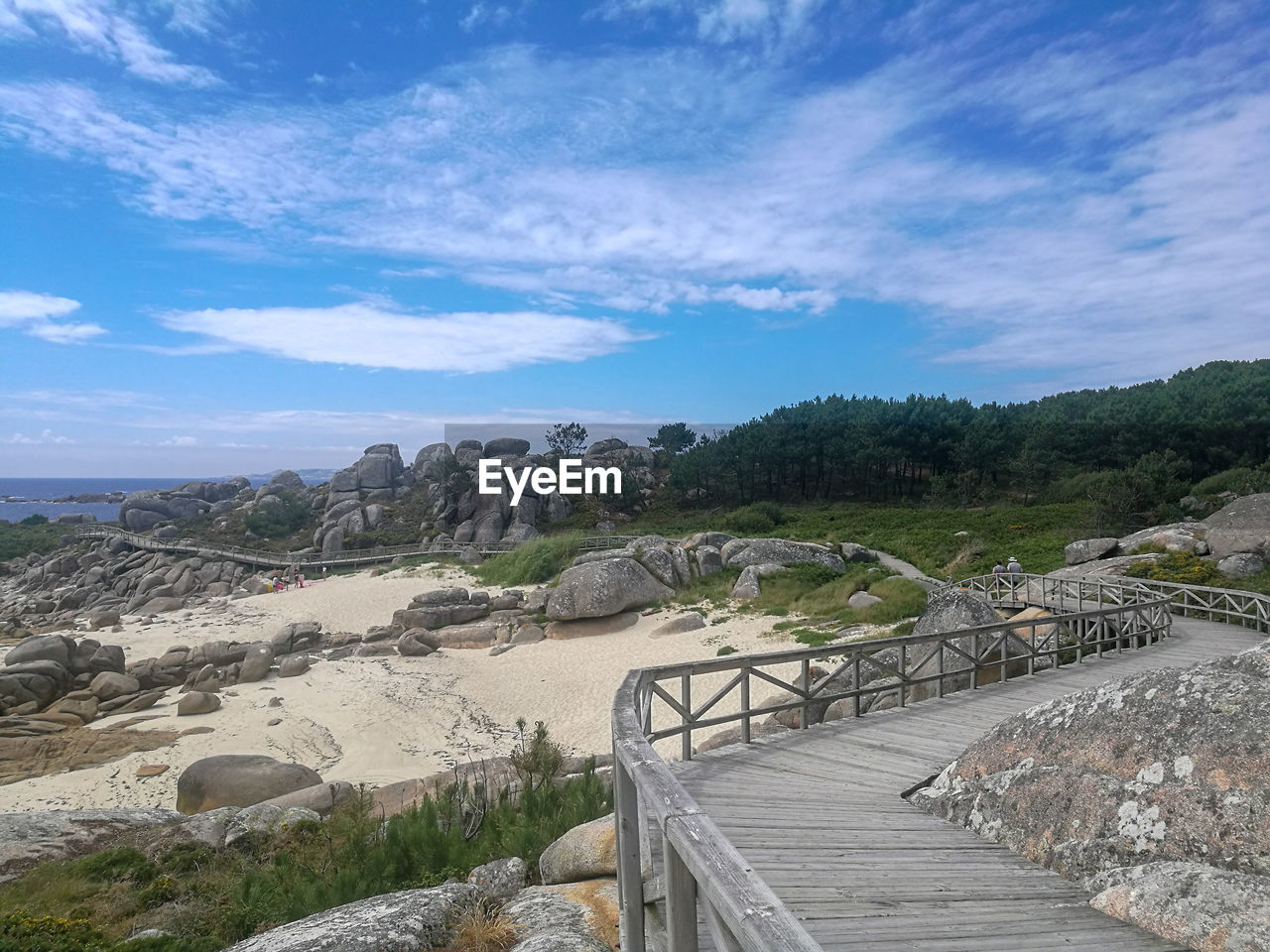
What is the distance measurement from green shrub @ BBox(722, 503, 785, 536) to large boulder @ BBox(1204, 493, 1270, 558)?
23.2 m

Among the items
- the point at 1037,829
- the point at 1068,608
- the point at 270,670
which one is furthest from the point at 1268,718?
the point at 270,670

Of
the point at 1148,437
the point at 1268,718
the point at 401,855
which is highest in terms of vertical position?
the point at 1148,437

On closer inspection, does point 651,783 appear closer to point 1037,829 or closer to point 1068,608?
point 1037,829

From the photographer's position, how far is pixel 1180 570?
2197cm

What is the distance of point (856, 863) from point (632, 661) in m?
18.7

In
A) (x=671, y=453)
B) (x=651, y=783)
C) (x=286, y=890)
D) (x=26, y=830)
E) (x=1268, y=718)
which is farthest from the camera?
(x=671, y=453)

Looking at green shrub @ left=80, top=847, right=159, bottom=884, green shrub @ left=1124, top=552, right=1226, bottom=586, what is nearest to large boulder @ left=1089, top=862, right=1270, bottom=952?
green shrub @ left=80, top=847, right=159, bottom=884

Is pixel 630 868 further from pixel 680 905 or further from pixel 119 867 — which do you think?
pixel 119 867

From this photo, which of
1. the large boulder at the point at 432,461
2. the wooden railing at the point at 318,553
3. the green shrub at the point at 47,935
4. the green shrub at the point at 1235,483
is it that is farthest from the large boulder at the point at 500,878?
the large boulder at the point at 432,461

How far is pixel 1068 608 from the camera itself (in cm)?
1953

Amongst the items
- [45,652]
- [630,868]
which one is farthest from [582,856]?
[45,652]

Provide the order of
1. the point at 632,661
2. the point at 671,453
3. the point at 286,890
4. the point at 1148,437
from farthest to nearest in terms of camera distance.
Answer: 1. the point at 671,453
2. the point at 1148,437
3. the point at 632,661
4. the point at 286,890

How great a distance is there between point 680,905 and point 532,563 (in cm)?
3623

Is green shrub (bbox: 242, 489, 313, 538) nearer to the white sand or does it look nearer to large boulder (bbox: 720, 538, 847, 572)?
the white sand
